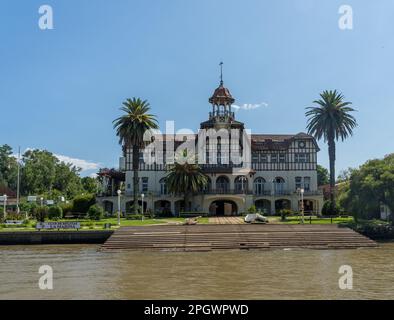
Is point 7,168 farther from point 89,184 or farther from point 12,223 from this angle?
point 12,223

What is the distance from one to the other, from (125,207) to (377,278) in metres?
50.8

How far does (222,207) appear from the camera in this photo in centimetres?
7062

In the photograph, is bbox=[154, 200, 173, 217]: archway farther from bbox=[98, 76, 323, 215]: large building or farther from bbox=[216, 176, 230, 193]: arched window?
bbox=[216, 176, 230, 193]: arched window

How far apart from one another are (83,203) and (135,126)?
12810 mm

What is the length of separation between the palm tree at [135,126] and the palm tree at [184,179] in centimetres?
482

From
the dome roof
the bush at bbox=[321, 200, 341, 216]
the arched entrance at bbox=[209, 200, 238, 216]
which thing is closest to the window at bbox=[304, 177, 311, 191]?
the bush at bbox=[321, 200, 341, 216]

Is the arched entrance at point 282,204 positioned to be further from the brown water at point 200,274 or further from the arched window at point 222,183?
the brown water at point 200,274

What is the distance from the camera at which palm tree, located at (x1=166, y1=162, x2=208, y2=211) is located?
196 feet

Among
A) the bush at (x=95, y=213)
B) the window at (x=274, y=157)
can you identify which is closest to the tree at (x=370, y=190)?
the window at (x=274, y=157)

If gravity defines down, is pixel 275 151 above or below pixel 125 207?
above

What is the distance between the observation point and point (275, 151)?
6900 centimetres

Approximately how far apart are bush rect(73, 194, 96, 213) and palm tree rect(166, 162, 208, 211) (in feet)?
36.2
